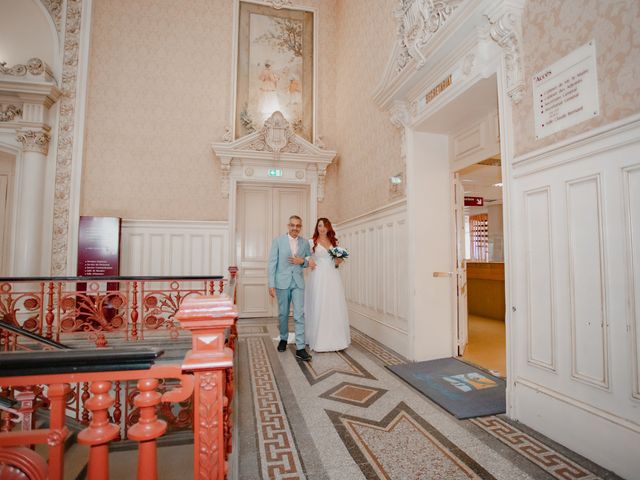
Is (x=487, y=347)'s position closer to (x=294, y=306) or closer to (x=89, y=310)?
(x=294, y=306)

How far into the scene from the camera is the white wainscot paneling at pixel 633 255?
6.09 ft

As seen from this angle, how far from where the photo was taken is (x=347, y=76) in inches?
277

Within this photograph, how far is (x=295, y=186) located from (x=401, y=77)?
3.97m

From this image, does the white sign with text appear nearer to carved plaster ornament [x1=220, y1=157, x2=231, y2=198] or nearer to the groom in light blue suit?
the groom in light blue suit

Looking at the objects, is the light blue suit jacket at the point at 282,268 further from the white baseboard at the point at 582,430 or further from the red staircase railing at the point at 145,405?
the red staircase railing at the point at 145,405

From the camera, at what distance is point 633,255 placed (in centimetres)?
188

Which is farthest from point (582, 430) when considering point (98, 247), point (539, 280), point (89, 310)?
point (98, 247)

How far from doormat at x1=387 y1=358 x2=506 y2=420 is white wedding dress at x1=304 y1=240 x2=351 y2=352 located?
0.85 metres

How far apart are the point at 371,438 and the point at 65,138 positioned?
24.3ft

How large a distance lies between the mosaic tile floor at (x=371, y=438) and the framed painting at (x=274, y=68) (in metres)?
5.69

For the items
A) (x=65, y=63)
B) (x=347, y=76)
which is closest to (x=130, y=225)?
(x=65, y=63)

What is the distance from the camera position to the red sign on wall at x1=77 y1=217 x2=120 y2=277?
620 cm

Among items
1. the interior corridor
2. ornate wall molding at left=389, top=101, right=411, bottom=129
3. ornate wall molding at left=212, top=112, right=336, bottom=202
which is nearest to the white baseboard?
the interior corridor

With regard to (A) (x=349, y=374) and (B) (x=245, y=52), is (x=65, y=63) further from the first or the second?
(A) (x=349, y=374)
